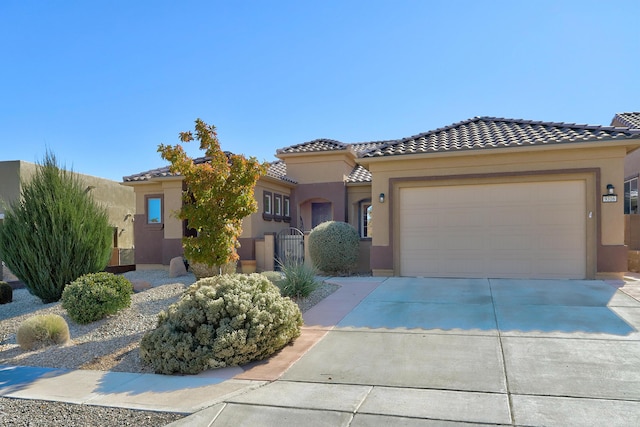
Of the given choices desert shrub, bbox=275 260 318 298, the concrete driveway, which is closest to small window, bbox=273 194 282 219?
desert shrub, bbox=275 260 318 298

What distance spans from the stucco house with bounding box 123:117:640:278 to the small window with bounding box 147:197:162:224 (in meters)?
8.47

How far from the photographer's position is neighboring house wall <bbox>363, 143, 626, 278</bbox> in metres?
11.4

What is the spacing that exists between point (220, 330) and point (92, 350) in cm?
258

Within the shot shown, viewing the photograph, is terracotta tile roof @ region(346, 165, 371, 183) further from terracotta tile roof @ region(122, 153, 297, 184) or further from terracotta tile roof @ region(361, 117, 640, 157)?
terracotta tile roof @ region(361, 117, 640, 157)

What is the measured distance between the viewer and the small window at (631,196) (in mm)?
16859

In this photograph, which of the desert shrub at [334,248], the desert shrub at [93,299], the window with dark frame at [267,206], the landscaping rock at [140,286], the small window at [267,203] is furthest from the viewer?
the small window at [267,203]

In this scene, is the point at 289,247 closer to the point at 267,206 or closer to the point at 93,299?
the point at 267,206

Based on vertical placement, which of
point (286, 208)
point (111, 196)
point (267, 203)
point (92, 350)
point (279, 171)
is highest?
point (279, 171)

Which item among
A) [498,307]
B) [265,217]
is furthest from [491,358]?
[265,217]

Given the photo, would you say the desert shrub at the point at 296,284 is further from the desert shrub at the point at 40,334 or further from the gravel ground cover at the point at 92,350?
the desert shrub at the point at 40,334

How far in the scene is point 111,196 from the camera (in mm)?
25328

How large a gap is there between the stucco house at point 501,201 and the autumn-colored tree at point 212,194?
4.96m

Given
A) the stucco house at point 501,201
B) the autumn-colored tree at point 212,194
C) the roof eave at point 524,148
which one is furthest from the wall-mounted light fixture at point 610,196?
the autumn-colored tree at point 212,194

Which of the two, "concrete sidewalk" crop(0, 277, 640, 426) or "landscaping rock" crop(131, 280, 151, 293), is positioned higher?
"landscaping rock" crop(131, 280, 151, 293)
